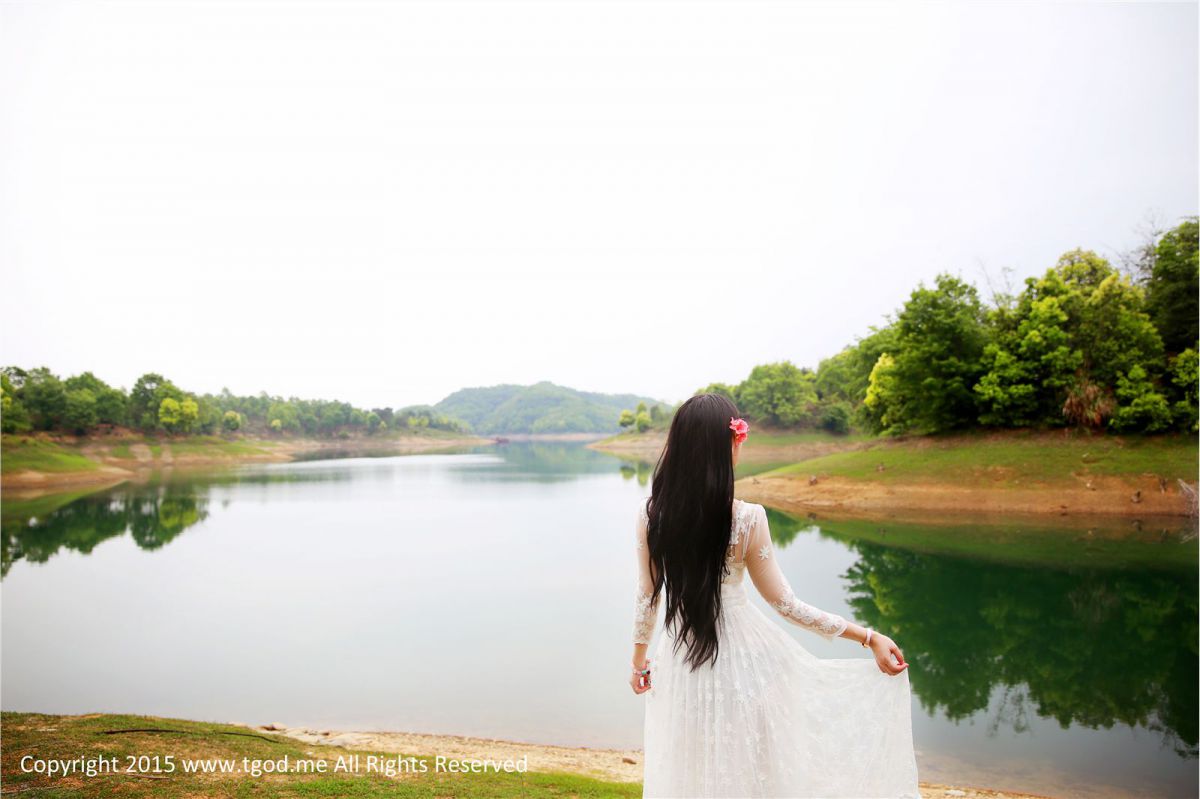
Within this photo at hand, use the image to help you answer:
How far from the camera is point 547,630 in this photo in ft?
42.6

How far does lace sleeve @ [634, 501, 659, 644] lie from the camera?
2680 mm

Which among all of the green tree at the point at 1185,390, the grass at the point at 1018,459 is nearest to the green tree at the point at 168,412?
the grass at the point at 1018,459

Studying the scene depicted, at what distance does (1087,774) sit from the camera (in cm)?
Result: 704

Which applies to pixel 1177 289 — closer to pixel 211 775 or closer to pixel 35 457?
pixel 211 775

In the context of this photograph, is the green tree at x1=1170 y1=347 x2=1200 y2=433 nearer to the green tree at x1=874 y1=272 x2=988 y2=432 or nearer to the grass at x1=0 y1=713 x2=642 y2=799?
the green tree at x1=874 y1=272 x2=988 y2=432

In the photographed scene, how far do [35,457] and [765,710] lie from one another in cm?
5936

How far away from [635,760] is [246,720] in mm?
5834

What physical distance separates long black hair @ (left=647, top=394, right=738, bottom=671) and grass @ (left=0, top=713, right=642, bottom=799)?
12.8ft

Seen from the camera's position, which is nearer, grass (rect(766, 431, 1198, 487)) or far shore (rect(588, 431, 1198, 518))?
far shore (rect(588, 431, 1198, 518))

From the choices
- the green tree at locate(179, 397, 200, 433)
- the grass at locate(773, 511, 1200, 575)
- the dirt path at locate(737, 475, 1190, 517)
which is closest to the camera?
the grass at locate(773, 511, 1200, 575)

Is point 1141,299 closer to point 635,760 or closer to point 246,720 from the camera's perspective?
point 635,760

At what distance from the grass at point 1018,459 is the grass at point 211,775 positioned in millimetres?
26355

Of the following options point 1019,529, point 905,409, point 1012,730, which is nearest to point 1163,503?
point 1019,529

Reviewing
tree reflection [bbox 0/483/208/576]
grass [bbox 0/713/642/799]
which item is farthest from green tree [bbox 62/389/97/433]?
grass [bbox 0/713/642/799]
